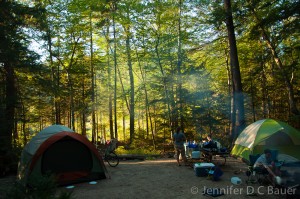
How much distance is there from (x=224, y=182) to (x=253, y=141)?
260cm

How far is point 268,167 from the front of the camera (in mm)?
6070

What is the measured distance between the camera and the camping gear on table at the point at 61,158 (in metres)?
7.44

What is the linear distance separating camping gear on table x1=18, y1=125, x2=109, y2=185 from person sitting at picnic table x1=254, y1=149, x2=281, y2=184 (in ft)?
16.8

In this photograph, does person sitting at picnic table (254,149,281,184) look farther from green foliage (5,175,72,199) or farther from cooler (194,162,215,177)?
green foliage (5,175,72,199)

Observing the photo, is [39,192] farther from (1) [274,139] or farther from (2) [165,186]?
(1) [274,139]

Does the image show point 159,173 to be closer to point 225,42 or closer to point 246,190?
point 246,190

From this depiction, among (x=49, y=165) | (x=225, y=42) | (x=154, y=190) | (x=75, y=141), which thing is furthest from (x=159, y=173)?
(x=225, y=42)

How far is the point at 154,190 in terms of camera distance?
22.2 ft

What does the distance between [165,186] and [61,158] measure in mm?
3676

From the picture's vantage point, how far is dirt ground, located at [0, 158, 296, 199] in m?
6.20

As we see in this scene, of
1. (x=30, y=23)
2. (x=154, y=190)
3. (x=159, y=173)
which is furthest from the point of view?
(x=30, y=23)

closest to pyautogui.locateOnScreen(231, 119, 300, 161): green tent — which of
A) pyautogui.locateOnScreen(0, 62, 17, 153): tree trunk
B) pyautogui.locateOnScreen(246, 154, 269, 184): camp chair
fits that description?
pyautogui.locateOnScreen(246, 154, 269, 184): camp chair

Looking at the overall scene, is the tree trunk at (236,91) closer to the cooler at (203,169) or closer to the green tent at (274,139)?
the green tent at (274,139)

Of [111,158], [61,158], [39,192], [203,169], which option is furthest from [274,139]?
[39,192]
